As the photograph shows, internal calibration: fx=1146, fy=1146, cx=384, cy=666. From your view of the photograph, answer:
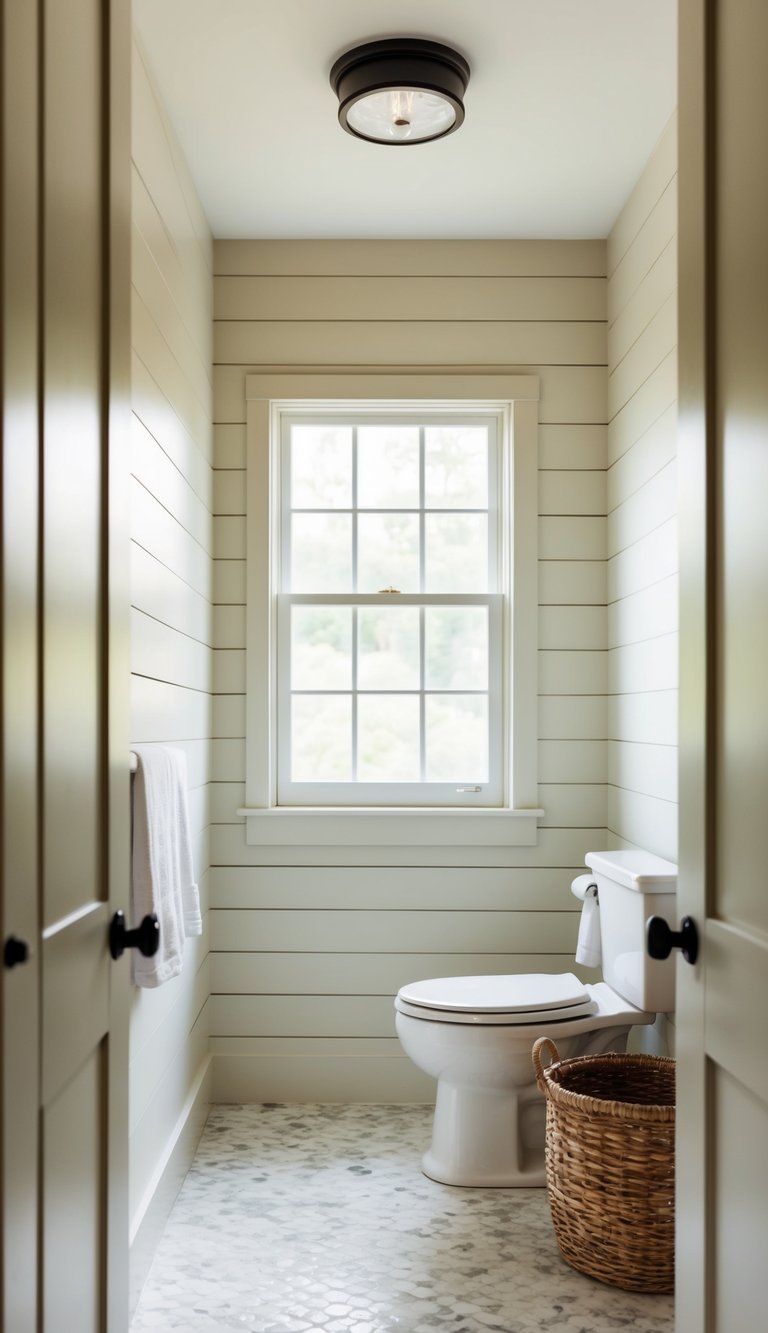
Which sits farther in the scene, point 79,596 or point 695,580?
point 695,580

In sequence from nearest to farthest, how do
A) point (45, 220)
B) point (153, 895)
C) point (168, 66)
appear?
1. point (45, 220)
2. point (153, 895)
3. point (168, 66)

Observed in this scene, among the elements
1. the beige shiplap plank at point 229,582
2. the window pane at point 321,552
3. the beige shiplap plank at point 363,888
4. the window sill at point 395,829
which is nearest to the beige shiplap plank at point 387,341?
the window pane at point 321,552

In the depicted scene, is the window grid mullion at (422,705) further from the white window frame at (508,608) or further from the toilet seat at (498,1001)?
the toilet seat at (498,1001)

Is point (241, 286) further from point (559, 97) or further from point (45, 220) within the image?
point (45, 220)

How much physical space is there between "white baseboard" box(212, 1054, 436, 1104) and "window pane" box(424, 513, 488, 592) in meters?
1.49

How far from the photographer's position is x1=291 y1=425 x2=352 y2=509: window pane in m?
3.69

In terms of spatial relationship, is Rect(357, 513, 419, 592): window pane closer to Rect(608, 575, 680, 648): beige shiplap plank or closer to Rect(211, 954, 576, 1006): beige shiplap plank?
Rect(608, 575, 680, 648): beige shiplap plank

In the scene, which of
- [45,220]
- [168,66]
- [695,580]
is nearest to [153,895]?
[695,580]

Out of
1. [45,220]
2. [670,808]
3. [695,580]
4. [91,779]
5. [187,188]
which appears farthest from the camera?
[187,188]

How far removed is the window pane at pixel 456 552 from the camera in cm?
369

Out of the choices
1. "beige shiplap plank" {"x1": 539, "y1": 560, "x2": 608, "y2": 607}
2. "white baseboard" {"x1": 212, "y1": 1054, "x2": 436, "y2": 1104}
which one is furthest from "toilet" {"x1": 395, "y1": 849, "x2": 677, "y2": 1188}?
"beige shiplap plank" {"x1": 539, "y1": 560, "x2": 608, "y2": 607}

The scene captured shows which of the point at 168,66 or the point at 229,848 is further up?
the point at 168,66

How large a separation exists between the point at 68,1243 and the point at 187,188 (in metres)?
2.65

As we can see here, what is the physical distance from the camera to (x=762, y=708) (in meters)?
1.20
